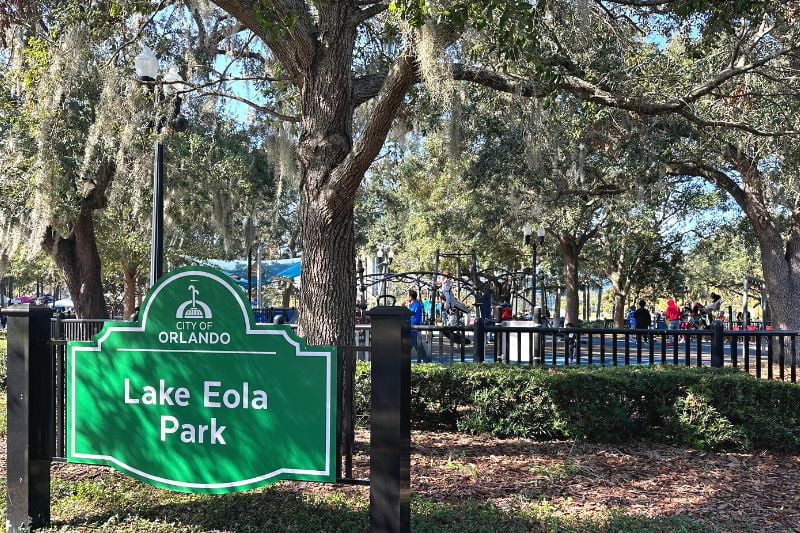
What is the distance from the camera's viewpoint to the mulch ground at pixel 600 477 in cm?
470

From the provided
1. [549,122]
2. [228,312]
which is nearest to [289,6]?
[228,312]

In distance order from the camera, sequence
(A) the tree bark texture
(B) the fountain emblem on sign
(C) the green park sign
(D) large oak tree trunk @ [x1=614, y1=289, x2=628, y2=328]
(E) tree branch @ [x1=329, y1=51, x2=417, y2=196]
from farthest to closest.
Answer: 1. (D) large oak tree trunk @ [x1=614, y1=289, x2=628, y2=328]
2. (A) the tree bark texture
3. (E) tree branch @ [x1=329, y1=51, x2=417, y2=196]
4. (B) the fountain emblem on sign
5. (C) the green park sign

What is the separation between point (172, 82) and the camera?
7.40 m

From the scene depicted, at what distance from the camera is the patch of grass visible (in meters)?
4.16

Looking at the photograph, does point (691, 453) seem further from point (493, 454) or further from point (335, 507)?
point (335, 507)

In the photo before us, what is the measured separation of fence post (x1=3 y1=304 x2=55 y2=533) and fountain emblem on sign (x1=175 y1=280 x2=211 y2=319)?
2.98ft

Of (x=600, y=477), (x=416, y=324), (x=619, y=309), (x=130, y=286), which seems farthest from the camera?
(x=619, y=309)

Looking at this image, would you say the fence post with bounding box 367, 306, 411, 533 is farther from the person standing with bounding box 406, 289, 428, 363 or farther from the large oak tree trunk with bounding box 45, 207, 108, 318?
the large oak tree trunk with bounding box 45, 207, 108, 318

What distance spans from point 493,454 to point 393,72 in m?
3.28

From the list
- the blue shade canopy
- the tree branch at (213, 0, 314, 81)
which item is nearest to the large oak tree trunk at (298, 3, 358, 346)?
the tree branch at (213, 0, 314, 81)

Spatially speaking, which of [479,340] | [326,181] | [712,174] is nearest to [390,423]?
[326,181]

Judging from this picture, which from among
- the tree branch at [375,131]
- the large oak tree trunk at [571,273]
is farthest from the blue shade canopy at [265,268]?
the tree branch at [375,131]

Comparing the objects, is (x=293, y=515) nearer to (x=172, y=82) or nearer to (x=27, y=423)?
(x=27, y=423)

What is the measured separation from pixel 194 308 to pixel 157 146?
403 centimetres
